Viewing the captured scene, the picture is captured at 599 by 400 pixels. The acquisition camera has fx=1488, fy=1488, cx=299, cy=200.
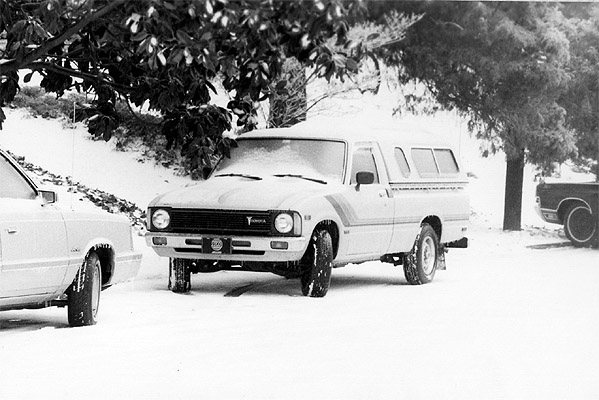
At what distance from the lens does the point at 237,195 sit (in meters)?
10.3

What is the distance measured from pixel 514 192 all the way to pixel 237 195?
1982mm

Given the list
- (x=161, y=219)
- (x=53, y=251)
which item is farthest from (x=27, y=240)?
(x=161, y=219)

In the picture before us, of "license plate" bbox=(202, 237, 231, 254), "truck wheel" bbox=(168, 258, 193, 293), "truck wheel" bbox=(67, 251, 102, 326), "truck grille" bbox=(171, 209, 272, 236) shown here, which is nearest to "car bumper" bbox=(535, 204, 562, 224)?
"truck grille" bbox=(171, 209, 272, 236)

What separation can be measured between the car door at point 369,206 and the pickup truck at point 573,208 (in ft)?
5.30

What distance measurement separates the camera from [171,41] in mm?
7621

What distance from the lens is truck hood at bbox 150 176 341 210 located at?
10.2 meters

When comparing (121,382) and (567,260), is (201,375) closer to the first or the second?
(121,382)

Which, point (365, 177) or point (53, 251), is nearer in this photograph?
point (53, 251)

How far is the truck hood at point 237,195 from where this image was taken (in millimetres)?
10188

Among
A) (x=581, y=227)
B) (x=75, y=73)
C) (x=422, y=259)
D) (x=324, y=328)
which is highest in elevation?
(x=75, y=73)

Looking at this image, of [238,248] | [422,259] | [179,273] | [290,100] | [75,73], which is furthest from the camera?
[422,259]

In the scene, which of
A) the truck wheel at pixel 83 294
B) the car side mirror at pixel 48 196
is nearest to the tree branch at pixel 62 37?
the car side mirror at pixel 48 196

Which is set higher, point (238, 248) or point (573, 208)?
point (573, 208)

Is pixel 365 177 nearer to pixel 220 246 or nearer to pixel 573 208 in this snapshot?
pixel 220 246
